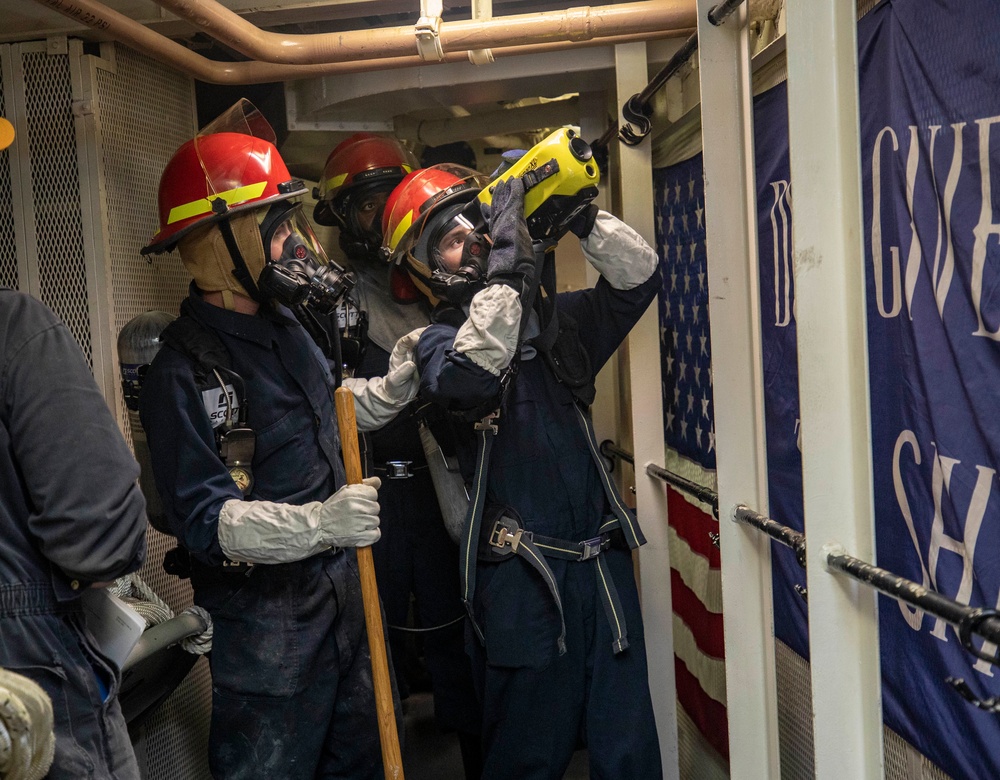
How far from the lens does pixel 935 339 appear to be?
66.0 inches

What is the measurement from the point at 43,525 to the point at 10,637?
190 mm

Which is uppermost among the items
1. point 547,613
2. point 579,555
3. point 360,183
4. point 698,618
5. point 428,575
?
point 360,183

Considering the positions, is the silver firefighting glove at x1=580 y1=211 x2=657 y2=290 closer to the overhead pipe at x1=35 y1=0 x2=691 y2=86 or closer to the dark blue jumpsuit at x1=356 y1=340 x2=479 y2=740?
the overhead pipe at x1=35 y1=0 x2=691 y2=86

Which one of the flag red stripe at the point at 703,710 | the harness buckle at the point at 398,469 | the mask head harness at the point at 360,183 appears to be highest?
the mask head harness at the point at 360,183

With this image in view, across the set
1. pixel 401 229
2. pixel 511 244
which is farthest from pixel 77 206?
pixel 511 244

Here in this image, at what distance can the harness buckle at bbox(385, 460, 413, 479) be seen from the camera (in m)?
3.14

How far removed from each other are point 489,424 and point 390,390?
37cm

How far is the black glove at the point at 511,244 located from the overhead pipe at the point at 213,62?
2.10ft

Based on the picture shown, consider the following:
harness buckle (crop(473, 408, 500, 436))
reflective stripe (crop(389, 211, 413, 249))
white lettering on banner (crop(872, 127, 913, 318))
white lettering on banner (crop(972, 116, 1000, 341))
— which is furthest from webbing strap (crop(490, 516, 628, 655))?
white lettering on banner (crop(972, 116, 1000, 341))

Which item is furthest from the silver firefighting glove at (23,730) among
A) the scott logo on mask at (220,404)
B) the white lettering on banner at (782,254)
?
the white lettering on banner at (782,254)

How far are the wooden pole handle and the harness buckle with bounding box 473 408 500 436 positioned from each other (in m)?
0.36

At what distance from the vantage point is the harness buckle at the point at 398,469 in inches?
124

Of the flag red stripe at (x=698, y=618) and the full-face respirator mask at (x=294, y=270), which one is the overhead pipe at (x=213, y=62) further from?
the flag red stripe at (x=698, y=618)

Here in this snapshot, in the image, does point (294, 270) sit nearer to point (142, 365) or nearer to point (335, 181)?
point (142, 365)
